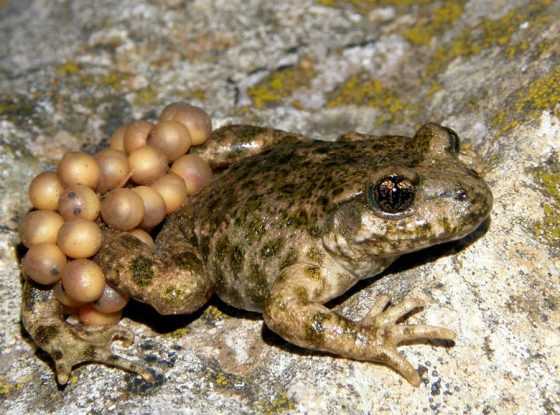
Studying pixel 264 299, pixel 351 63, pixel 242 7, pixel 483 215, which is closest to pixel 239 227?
pixel 264 299

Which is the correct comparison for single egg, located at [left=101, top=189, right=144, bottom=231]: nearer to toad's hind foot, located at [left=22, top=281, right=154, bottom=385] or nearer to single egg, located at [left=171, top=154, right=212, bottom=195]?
single egg, located at [left=171, top=154, right=212, bottom=195]

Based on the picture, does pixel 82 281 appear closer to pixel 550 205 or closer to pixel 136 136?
pixel 136 136

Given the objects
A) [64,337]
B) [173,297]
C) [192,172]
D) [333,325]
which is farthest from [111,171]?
[333,325]

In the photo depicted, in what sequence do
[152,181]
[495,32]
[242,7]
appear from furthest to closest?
1. [242,7]
2. [495,32]
3. [152,181]

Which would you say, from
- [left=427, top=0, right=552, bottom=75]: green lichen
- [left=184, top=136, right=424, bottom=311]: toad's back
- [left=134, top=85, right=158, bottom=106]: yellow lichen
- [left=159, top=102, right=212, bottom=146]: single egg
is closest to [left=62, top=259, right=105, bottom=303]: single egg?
[left=184, top=136, right=424, bottom=311]: toad's back

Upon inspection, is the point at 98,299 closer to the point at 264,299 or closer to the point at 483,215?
the point at 264,299

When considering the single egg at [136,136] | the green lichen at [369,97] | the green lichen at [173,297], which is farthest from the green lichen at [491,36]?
the green lichen at [173,297]

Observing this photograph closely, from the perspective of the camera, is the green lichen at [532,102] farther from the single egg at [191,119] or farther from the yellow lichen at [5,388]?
the yellow lichen at [5,388]
